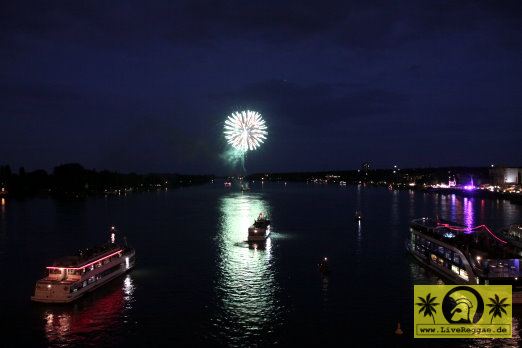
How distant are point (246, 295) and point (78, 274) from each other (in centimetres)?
1182

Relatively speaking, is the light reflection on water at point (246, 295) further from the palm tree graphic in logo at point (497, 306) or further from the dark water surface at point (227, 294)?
the palm tree graphic in logo at point (497, 306)

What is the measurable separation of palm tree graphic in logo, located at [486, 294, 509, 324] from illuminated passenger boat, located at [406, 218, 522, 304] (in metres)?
2.39

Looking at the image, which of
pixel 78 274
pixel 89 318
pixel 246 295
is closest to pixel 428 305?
pixel 246 295

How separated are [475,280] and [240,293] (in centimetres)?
1641

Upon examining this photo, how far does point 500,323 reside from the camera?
29484 millimetres

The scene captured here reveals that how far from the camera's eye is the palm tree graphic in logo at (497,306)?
30.4 meters

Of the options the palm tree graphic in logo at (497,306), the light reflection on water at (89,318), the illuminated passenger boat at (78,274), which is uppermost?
the illuminated passenger boat at (78,274)

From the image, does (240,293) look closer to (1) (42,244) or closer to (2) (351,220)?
(1) (42,244)

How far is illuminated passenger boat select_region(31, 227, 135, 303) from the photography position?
111 feet

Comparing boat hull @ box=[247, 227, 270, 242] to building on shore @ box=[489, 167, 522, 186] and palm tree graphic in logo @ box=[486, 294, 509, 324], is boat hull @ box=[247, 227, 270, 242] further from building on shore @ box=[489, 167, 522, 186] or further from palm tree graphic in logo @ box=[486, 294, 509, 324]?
building on shore @ box=[489, 167, 522, 186]

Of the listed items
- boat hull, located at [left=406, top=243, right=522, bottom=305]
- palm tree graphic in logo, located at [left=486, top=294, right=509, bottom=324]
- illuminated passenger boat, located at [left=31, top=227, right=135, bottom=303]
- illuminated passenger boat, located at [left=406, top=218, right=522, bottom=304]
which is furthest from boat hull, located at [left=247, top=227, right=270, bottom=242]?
palm tree graphic in logo, located at [left=486, top=294, right=509, bottom=324]

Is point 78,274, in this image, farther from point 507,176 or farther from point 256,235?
point 507,176

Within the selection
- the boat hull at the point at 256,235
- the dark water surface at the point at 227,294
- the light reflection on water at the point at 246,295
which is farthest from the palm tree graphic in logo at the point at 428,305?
the boat hull at the point at 256,235

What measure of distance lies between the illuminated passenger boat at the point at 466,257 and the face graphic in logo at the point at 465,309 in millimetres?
2535
